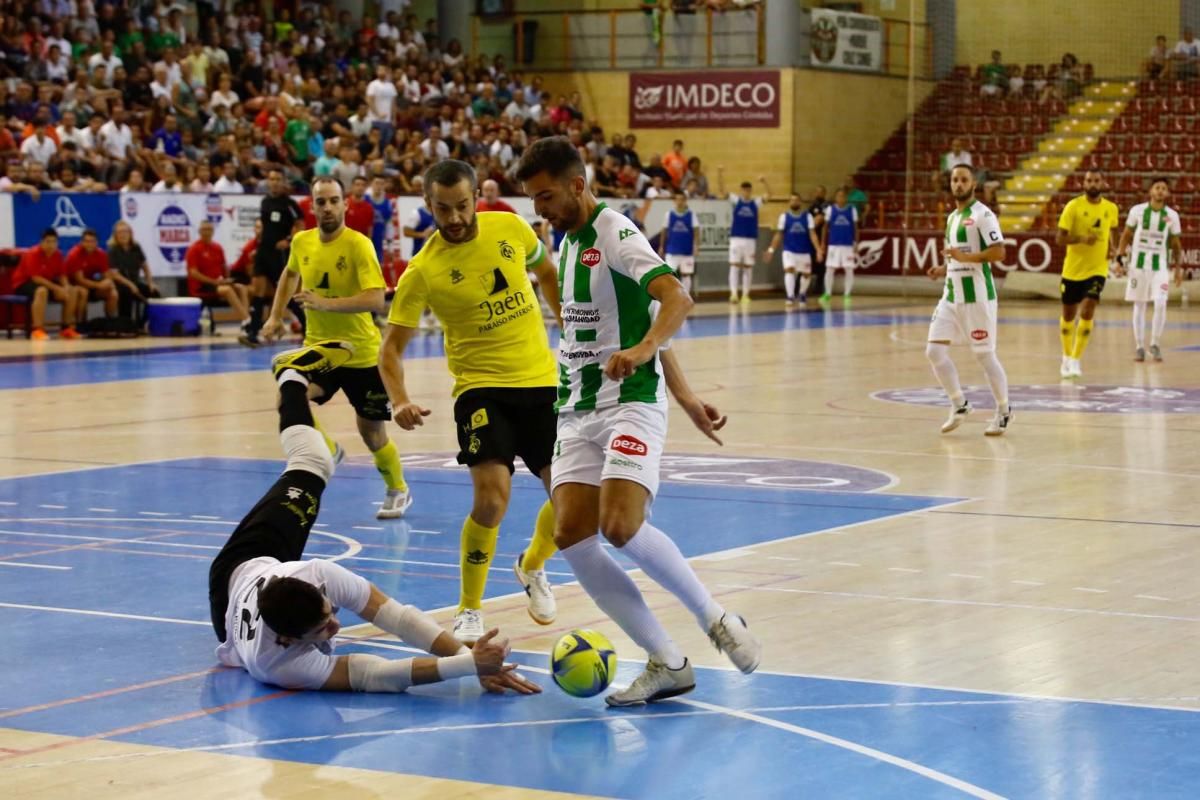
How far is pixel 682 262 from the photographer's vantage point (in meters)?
36.9

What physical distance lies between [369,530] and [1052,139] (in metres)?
35.2

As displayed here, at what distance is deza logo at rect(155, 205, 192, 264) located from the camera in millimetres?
28438

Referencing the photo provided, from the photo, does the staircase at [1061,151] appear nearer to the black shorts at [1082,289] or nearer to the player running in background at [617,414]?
the black shorts at [1082,289]

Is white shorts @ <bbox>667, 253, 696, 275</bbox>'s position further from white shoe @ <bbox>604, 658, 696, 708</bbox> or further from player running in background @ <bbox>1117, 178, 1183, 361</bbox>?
white shoe @ <bbox>604, 658, 696, 708</bbox>

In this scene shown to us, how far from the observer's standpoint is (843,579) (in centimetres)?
959

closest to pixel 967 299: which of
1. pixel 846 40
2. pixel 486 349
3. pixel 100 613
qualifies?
pixel 486 349

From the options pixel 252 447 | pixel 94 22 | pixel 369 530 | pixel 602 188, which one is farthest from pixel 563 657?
pixel 602 188

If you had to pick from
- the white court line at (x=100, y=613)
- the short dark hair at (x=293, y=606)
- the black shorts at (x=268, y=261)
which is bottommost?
the white court line at (x=100, y=613)

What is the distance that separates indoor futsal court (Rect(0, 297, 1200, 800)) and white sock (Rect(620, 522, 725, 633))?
Answer: 36cm

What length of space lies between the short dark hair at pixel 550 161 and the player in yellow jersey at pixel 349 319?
445cm

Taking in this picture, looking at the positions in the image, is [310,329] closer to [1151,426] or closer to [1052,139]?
[1151,426]

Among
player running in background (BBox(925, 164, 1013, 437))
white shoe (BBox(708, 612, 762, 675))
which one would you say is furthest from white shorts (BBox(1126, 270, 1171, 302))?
white shoe (BBox(708, 612, 762, 675))

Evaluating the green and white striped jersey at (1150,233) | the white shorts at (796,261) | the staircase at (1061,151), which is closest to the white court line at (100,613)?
the green and white striped jersey at (1150,233)

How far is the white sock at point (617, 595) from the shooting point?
23.4 ft
